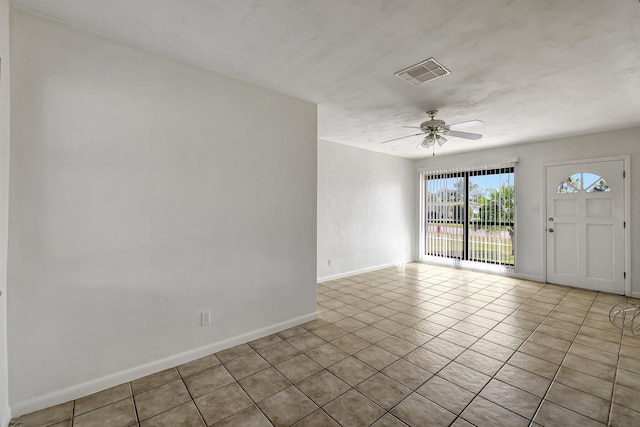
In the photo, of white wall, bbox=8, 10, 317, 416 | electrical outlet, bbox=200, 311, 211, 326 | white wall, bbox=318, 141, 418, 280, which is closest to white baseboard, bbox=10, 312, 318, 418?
white wall, bbox=8, 10, 317, 416

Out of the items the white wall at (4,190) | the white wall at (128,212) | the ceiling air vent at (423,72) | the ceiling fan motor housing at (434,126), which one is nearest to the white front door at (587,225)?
the ceiling fan motor housing at (434,126)

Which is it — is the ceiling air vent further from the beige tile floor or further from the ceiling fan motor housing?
the beige tile floor

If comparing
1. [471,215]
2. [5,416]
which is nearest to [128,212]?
[5,416]

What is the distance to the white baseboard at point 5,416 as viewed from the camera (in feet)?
5.43

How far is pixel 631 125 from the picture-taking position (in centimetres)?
416

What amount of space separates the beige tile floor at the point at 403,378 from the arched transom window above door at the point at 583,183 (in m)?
2.16

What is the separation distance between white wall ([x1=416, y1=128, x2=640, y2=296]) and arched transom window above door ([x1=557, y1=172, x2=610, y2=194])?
0.89ft

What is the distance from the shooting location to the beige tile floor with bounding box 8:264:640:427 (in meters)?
1.83

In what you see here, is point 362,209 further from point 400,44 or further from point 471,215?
point 400,44

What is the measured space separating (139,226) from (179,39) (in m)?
1.46

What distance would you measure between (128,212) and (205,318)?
1.13 m

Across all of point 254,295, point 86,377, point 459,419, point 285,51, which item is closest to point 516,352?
point 459,419

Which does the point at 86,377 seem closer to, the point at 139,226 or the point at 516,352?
the point at 139,226

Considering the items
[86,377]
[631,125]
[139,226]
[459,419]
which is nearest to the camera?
[459,419]
